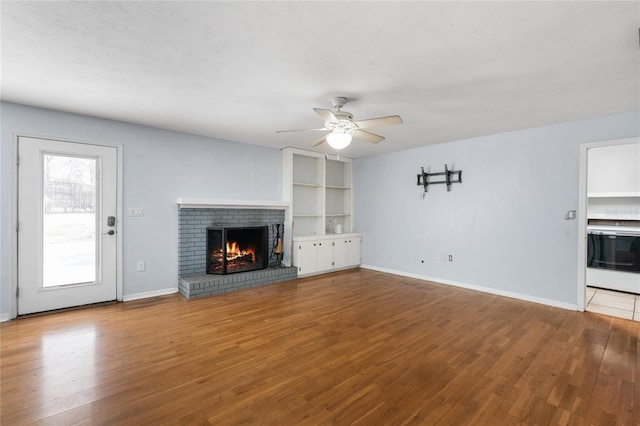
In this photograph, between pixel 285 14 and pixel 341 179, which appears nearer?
pixel 285 14

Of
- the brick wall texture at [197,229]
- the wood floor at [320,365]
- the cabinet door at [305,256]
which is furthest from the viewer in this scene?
the cabinet door at [305,256]

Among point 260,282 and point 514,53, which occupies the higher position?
point 514,53

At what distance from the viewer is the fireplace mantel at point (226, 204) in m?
4.51

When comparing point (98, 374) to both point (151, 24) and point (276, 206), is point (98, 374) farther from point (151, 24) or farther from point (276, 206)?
point (276, 206)

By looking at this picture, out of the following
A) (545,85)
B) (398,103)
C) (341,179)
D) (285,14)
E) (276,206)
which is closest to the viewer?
(285,14)

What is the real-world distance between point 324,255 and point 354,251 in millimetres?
848

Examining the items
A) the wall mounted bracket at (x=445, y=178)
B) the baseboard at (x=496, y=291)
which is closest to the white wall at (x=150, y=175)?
the wall mounted bracket at (x=445, y=178)

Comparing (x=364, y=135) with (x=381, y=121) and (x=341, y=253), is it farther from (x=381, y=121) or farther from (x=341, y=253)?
(x=341, y=253)

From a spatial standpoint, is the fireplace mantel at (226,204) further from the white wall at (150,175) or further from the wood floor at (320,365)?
the wood floor at (320,365)

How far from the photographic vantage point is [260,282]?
504 cm

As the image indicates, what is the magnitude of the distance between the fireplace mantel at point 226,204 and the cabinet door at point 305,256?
825 millimetres

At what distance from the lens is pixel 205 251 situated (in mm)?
4895

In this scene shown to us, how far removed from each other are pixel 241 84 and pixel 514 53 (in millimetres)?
2309

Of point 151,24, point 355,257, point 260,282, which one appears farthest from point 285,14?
point 355,257
